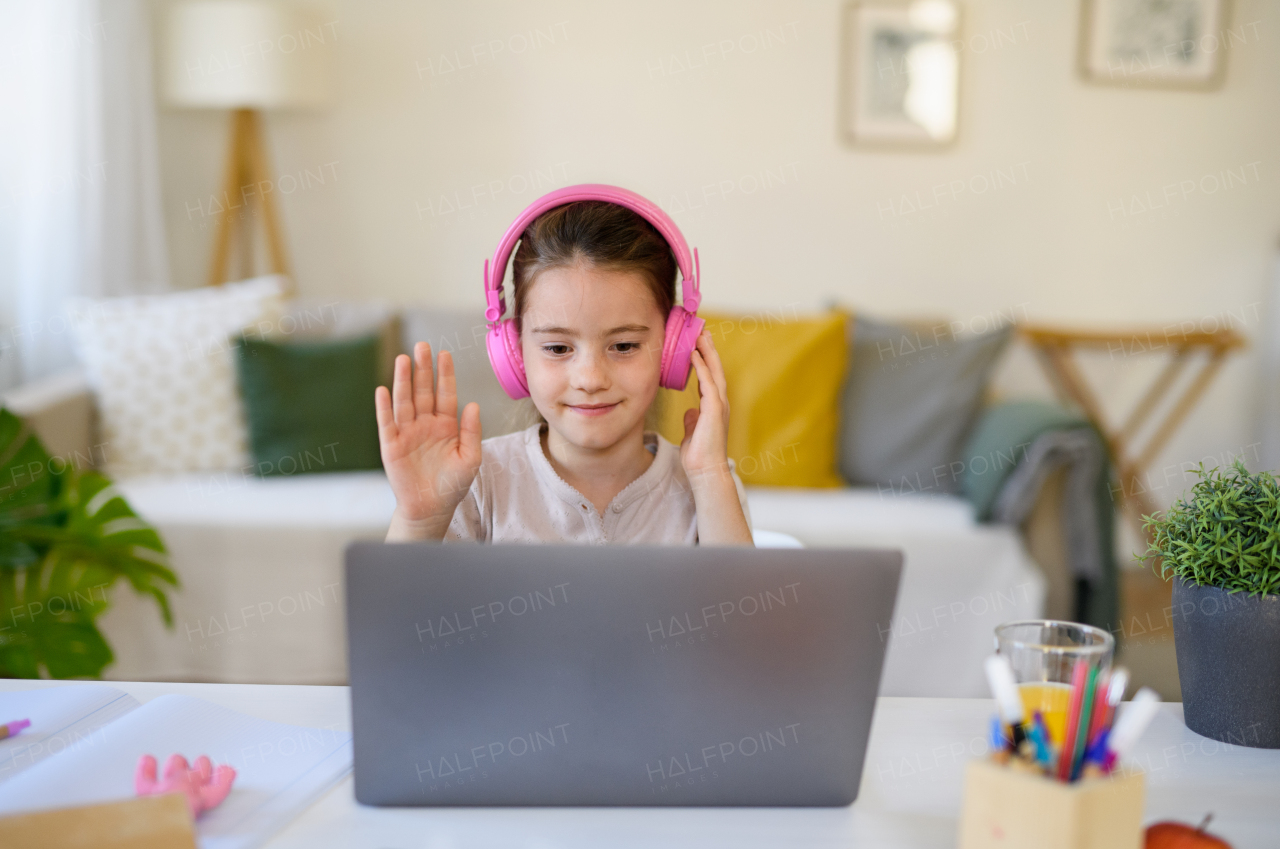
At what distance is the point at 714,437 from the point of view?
106 centimetres

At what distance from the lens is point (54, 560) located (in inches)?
73.8

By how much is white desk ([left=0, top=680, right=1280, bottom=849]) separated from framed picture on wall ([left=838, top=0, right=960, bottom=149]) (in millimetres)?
2623

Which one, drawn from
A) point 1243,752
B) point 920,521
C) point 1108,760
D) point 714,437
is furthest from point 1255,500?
point 920,521

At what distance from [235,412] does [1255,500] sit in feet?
7.51

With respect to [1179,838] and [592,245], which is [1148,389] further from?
[1179,838]

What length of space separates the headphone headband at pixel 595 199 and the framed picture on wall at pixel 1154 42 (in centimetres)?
266

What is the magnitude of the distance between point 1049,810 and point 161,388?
243 cm

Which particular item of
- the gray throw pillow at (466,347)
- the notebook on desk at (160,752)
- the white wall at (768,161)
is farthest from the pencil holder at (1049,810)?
the white wall at (768,161)

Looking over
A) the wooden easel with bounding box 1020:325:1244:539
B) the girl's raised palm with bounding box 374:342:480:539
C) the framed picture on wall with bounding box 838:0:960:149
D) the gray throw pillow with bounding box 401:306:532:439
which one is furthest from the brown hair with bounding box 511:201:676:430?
the wooden easel with bounding box 1020:325:1244:539

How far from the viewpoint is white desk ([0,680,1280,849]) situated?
635mm

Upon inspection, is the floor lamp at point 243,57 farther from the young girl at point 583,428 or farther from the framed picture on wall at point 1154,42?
the framed picture on wall at point 1154,42

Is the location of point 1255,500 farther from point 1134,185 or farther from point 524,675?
point 1134,185

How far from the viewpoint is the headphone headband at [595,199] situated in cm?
99

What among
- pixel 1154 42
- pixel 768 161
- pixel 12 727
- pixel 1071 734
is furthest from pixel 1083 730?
pixel 1154 42
